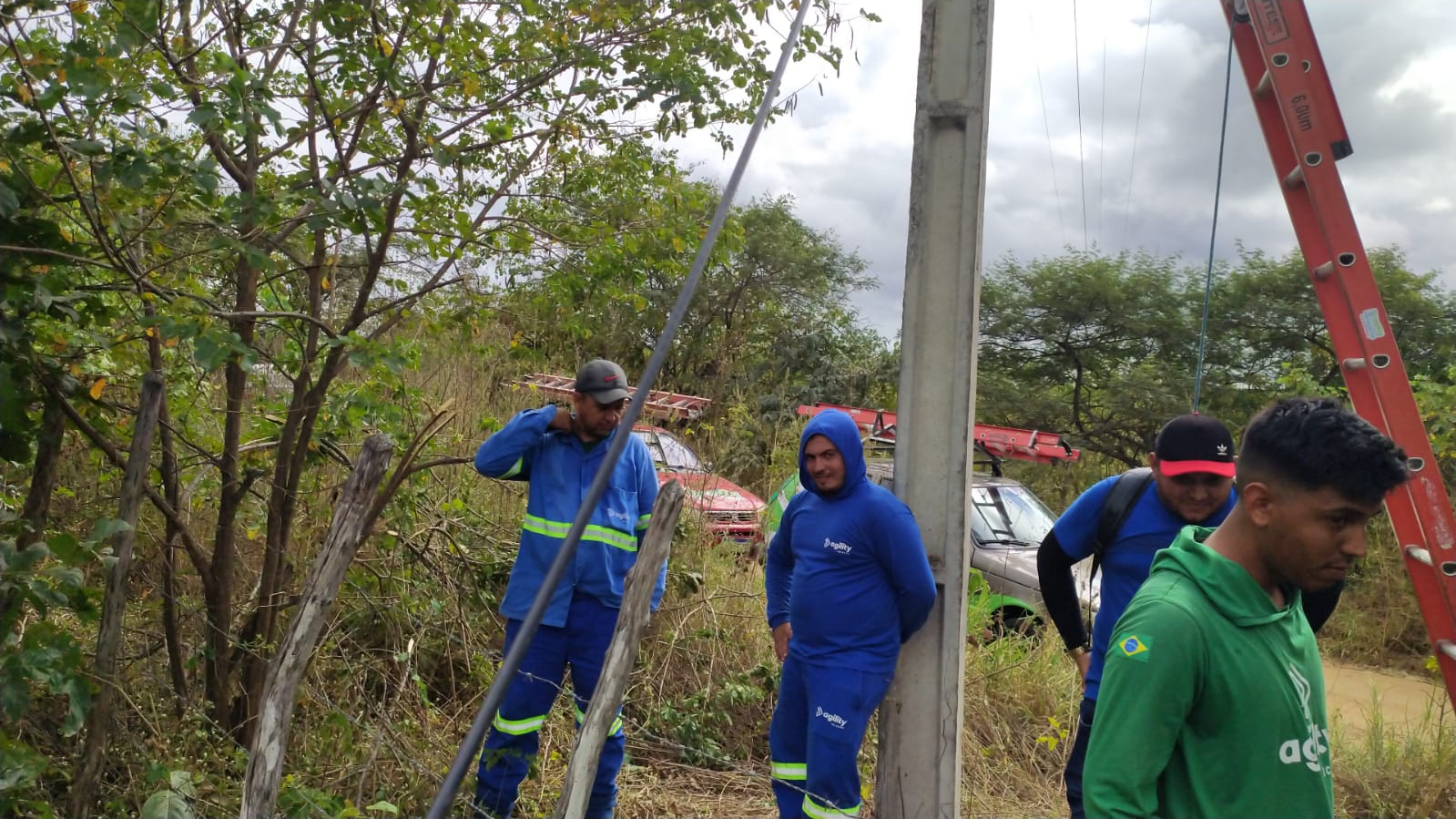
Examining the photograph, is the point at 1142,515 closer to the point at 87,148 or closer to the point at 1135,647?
the point at 1135,647

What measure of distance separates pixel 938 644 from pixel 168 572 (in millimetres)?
2821

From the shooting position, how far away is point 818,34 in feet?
14.1

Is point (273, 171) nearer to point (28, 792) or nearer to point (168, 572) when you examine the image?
point (168, 572)

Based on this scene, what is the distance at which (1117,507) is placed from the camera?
3301 millimetres

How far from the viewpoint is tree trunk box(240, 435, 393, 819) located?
2.13m

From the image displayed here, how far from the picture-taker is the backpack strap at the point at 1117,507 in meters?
3.29

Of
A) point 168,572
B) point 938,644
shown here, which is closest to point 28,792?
point 168,572

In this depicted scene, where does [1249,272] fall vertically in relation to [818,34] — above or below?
above

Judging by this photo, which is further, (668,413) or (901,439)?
(668,413)

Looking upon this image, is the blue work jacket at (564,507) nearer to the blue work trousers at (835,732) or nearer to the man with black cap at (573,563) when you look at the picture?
the man with black cap at (573,563)

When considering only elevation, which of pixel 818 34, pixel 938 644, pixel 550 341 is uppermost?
pixel 818 34

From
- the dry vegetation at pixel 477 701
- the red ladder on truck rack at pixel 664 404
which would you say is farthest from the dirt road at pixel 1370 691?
the red ladder on truck rack at pixel 664 404

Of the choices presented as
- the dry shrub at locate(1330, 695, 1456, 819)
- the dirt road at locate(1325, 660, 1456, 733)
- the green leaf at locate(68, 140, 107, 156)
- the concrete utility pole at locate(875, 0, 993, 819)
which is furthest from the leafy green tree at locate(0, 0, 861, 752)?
the dirt road at locate(1325, 660, 1456, 733)

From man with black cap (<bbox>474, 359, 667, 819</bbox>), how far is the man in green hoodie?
7.60 feet
